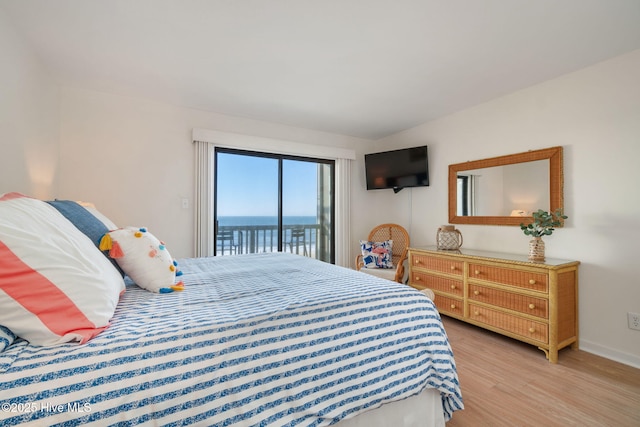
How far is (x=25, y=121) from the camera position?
79.3 inches

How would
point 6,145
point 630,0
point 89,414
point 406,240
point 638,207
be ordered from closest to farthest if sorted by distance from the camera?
point 89,414, point 630,0, point 6,145, point 638,207, point 406,240

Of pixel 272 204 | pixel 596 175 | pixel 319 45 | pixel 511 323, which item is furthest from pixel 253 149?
pixel 596 175

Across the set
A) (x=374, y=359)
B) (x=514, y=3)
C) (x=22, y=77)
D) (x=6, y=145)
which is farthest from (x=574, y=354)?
(x=22, y=77)

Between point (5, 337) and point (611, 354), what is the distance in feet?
11.9

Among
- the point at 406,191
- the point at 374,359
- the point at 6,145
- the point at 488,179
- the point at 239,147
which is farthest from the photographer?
the point at 406,191

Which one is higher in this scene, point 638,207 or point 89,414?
point 638,207

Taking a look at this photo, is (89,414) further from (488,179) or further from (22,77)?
(488,179)

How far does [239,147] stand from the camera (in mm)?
3490

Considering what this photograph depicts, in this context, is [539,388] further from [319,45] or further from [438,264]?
[319,45]

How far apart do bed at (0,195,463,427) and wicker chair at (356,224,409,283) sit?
6.80 ft

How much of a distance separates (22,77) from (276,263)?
2.28 m

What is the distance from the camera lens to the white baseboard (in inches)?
83.3

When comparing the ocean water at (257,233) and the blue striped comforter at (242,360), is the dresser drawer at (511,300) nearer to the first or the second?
the blue striped comforter at (242,360)

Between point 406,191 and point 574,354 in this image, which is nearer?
point 574,354
